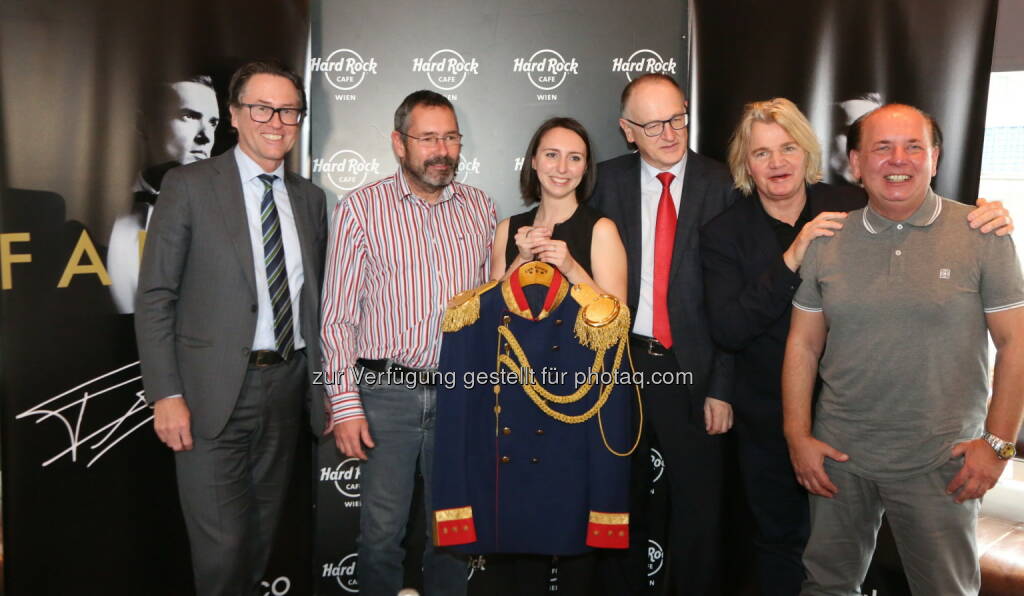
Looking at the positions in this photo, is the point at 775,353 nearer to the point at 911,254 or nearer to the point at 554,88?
the point at 911,254

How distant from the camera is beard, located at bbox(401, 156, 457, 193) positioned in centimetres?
287

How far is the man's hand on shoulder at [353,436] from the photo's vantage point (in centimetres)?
282

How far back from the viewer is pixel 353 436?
2.82 meters

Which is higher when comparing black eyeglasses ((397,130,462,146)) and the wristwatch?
black eyeglasses ((397,130,462,146))

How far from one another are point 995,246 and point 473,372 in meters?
1.77

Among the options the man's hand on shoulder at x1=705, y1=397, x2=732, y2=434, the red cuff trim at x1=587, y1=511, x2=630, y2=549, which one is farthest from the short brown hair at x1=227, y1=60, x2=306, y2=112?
the man's hand on shoulder at x1=705, y1=397, x2=732, y2=434

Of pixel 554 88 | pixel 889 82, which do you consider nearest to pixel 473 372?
pixel 554 88

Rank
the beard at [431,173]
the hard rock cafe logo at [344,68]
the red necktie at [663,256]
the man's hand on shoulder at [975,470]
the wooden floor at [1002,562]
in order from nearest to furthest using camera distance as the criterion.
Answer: the man's hand on shoulder at [975,470], the beard at [431,173], the red necktie at [663,256], the wooden floor at [1002,562], the hard rock cafe logo at [344,68]

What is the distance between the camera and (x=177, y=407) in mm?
2674

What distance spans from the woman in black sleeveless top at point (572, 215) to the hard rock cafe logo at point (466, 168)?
2.77 ft

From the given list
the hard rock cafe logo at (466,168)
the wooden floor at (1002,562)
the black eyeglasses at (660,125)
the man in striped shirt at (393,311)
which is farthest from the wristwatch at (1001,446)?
the hard rock cafe logo at (466,168)

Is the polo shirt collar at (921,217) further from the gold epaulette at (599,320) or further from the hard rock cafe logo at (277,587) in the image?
the hard rock cafe logo at (277,587)

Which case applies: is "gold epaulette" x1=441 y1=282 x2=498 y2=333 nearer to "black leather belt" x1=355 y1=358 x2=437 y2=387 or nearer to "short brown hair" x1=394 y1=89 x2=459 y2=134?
"black leather belt" x1=355 y1=358 x2=437 y2=387

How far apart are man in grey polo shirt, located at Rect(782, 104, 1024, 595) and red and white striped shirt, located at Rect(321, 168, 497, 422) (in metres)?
1.43
